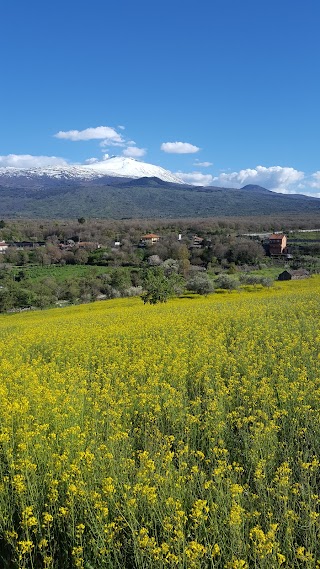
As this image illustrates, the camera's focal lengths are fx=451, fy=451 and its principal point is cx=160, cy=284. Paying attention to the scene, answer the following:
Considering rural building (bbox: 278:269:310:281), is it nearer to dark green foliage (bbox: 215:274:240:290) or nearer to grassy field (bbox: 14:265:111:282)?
dark green foliage (bbox: 215:274:240:290)

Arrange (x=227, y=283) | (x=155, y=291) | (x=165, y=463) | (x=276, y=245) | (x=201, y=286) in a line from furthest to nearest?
(x=276, y=245), (x=227, y=283), (x=201, y=286), (x=155, y=291), (x=165, y=463)

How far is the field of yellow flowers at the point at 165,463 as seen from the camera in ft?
13.1

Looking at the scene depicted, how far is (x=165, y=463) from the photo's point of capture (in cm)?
507

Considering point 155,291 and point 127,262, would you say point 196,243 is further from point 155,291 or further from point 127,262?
point 155,291

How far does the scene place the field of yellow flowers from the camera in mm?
4004

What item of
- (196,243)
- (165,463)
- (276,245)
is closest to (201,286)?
(165,463)

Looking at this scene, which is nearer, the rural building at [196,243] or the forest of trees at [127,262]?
the forest of trees at [127,262]

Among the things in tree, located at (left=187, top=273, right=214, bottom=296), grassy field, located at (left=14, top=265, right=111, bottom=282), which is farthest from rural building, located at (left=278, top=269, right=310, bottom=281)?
grassy field, located at (left=14, top=265, right=111, bottom=282)

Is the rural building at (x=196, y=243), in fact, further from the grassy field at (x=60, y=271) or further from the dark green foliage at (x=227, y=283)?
the dark green foliage at (x=227, y=283)

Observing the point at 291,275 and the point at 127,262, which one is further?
the point at 127,262

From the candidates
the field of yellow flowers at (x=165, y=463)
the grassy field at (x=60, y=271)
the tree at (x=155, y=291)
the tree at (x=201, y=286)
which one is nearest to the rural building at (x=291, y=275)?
the tree at (x=201, y=286)

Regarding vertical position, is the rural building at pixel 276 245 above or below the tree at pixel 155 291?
above

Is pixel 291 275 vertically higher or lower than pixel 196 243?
lower

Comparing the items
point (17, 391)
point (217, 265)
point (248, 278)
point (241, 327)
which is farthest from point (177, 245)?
point (17, 391)
